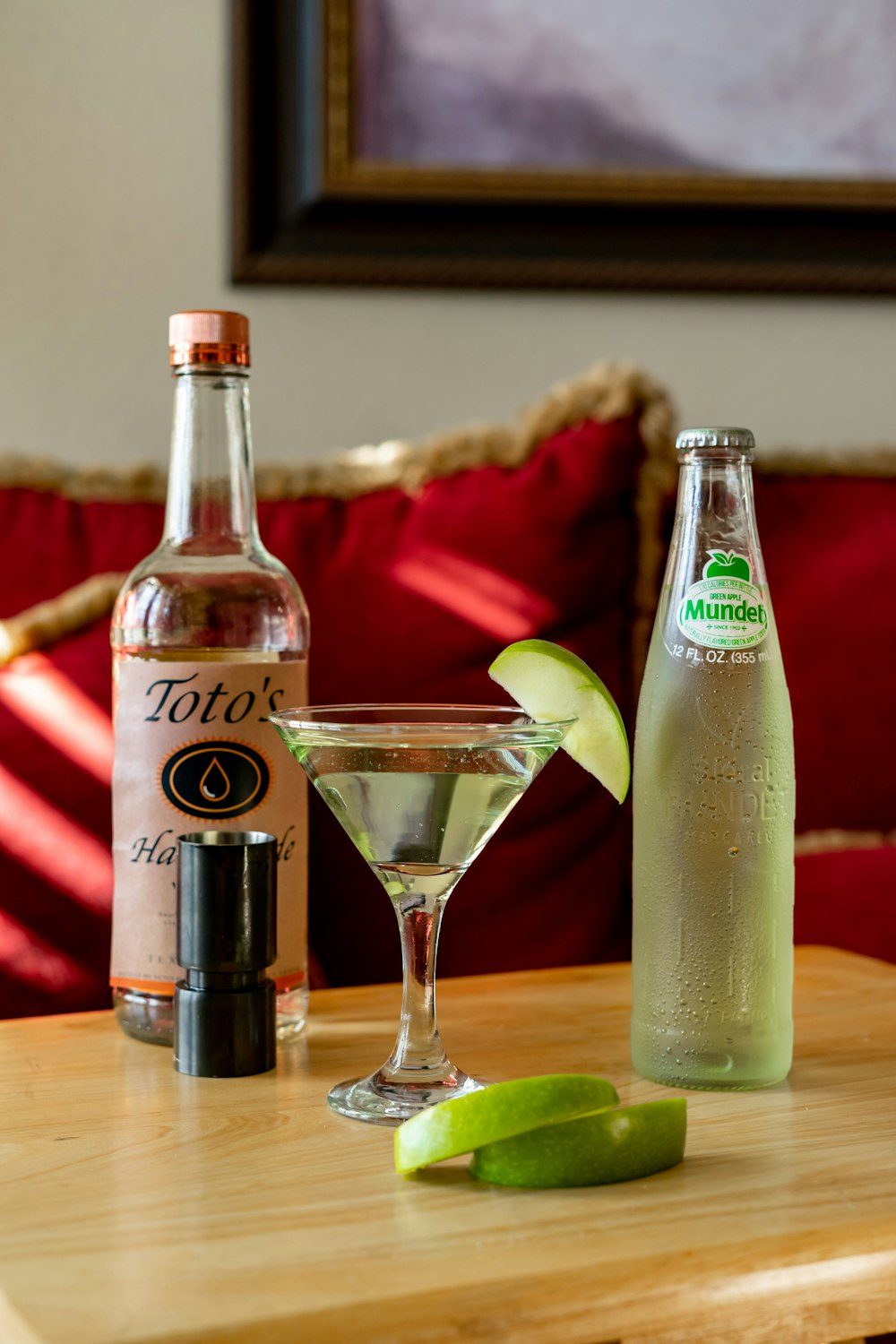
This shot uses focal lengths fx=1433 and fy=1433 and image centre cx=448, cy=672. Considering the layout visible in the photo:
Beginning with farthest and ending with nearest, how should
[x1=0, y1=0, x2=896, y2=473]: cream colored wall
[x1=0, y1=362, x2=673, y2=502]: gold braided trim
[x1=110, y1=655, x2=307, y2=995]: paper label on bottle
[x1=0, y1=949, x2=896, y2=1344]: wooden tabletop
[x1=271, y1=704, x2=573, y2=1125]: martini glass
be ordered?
[x1=0, y1=0, x2=896, y2=473]: cream colored wall, [x1=0, y1=362, x2=673, y2=502]: gold braided trim, [x1=110, y1=655, x2=307, y2=995]: paper label on bottle, [x1=271, y1=704, x2=573, y2=1125]: martini glass, [x1=0, y1=949, x2=896, y2=1344]: wooden tabletop

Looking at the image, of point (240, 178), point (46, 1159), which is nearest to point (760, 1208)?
point (46, 1159)

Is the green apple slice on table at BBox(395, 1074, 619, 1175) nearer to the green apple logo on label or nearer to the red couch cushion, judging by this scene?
the green apple logo on label

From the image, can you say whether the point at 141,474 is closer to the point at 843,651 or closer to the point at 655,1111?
the point at 843,651

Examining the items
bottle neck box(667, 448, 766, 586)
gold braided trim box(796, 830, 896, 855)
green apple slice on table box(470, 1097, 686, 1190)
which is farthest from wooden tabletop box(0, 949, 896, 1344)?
gold braided trim box(796, 830, 896, 855)

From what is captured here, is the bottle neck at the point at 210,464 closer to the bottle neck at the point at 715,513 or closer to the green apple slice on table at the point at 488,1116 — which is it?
the bottle neck at the point at 715,513

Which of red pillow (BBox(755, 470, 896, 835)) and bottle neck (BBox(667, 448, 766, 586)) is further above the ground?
bottle neck (BBox(667, 448, 766, 586))

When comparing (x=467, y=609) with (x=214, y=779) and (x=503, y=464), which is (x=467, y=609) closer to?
(x=503, y=464)

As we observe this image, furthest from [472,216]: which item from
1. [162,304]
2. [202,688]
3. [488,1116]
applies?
[488,1116]
